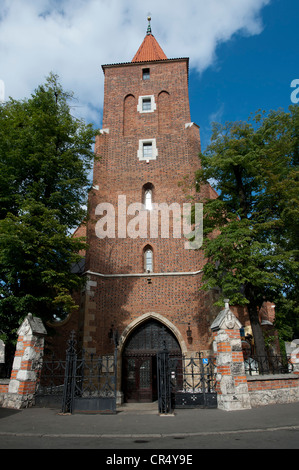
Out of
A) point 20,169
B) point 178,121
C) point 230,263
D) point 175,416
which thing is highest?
point 178,121

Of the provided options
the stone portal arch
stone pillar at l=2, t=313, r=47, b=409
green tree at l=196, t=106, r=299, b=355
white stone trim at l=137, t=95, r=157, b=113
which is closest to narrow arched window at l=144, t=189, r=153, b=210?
green tree at l=196, t=106, r=299, b=355

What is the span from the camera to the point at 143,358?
48.4ft

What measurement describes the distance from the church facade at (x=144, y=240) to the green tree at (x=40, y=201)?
A: 2.97m

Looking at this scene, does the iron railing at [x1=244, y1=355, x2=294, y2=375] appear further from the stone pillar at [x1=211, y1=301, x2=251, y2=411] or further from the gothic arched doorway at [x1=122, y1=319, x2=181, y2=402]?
the gothic arched doorway at [x1=122, y1=319, x2=181, y2=402]

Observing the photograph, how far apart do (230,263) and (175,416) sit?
5.98 m

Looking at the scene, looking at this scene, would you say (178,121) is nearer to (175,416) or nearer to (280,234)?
(280,234)

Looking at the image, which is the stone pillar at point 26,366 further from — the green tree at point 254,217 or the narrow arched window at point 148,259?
the narrow arched window at point 148,259

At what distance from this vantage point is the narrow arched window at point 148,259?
53.4 ft

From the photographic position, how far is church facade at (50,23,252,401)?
14633mm

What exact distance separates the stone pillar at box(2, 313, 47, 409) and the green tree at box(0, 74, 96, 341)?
5.05 feet

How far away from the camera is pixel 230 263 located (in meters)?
11.8

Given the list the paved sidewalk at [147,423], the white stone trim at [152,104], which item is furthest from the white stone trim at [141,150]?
the paved sidewalk at [147,423]
